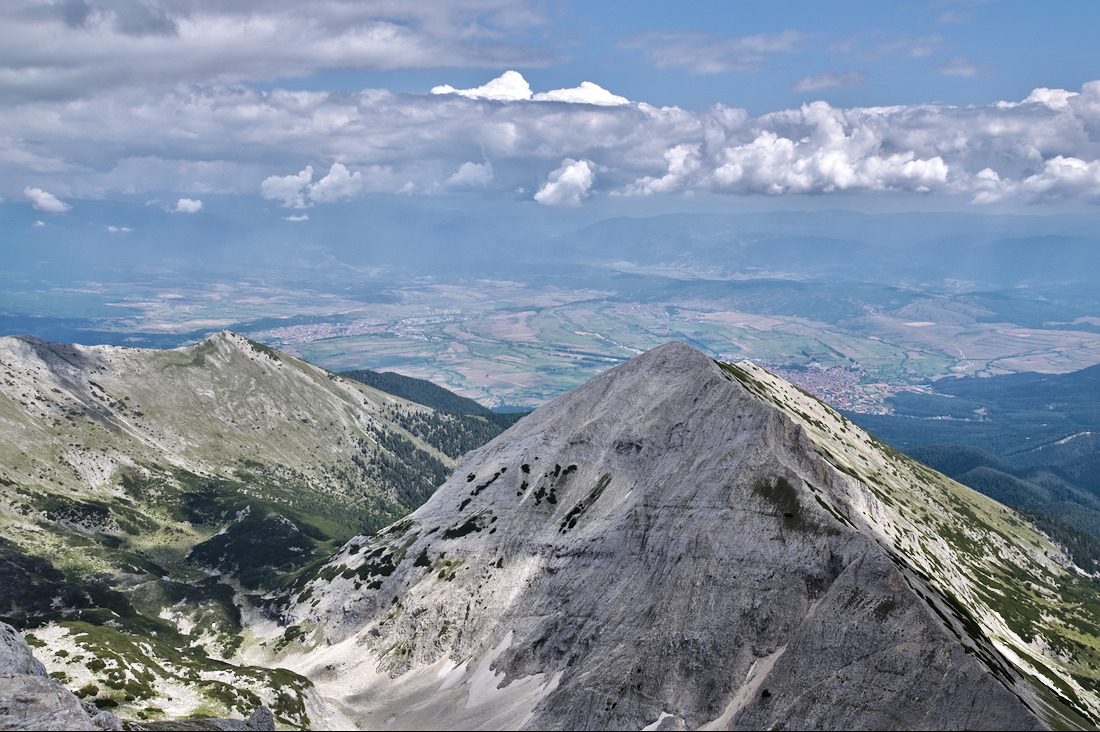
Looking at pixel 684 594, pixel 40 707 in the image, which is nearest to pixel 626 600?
pixel 684 594

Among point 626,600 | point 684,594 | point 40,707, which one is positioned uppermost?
point 40,707

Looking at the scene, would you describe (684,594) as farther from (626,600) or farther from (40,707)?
(40,707)

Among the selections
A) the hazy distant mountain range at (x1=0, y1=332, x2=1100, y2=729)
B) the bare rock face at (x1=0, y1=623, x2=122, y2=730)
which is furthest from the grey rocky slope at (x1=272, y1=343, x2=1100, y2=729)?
the bare rock face at (x1=0, y1=623, x2=122, y2=730)

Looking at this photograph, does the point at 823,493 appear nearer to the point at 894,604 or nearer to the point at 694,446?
the point at 694,446

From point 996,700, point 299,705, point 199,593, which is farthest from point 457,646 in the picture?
point 199,593

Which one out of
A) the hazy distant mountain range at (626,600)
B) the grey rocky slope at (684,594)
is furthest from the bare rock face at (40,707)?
the grey rocky slope at (684,594)
